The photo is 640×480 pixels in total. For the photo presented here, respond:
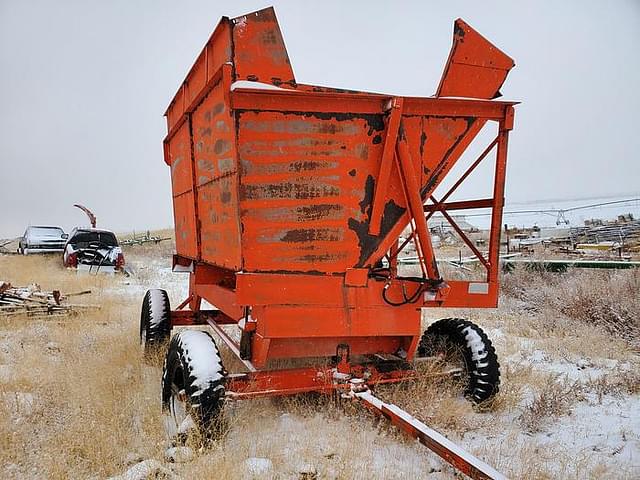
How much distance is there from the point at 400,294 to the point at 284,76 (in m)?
1.91

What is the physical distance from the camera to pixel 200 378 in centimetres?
341

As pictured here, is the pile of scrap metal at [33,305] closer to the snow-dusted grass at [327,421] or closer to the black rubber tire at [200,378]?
the snow-dusted grass at [327,421]

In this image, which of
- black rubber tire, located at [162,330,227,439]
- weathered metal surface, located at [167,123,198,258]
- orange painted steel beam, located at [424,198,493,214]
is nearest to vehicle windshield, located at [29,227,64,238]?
weathered metal surface, located at [167,123,198,258]

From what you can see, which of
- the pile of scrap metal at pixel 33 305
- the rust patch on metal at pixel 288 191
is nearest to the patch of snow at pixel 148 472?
the rust patch on metal at pixel 288 191

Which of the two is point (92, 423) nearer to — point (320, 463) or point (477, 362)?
point (320, 463)

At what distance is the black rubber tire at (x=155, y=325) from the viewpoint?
5648mm

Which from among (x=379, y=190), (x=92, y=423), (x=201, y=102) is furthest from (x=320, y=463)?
(x=201, y=102)

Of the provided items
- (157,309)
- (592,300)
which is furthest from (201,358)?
(592,300)

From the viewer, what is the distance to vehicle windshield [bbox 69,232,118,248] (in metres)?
13.7

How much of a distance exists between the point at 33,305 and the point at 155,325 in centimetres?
385

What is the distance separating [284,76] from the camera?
3742mm

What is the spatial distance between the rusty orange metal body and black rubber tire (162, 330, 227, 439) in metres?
0.40

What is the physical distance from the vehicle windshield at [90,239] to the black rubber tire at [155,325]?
8.84 meters

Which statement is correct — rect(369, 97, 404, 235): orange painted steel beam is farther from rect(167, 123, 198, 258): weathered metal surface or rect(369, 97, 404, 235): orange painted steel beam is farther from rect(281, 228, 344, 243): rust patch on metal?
rect(167, 123, 198, 258): weathered metal surface
